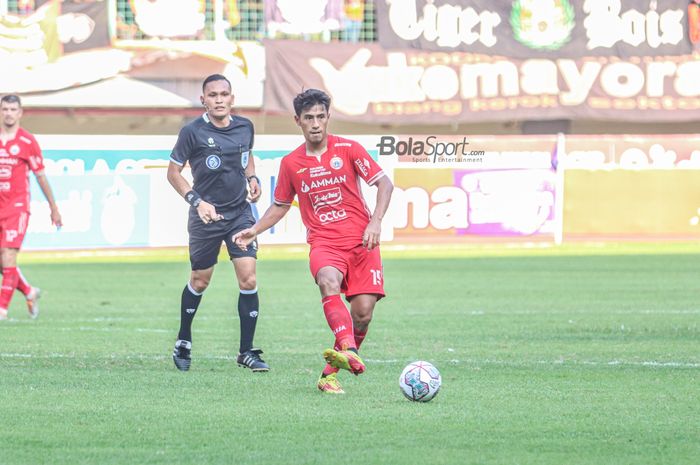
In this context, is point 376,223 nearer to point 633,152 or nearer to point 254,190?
point 254,190

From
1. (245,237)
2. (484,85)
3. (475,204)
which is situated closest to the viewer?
(245,237)

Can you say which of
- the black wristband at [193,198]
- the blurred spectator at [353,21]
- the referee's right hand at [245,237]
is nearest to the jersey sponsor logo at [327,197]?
the referee's right hand at [245,237]

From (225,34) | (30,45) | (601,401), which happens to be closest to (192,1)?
(225,34)

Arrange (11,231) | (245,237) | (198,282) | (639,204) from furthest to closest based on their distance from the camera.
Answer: (639,204), (11,231), (198,282), (245,237)

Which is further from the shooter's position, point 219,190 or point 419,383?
point 219,190

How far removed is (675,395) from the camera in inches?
342

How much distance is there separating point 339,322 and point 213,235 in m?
1.86

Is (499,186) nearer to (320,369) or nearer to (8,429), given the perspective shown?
(320,369)

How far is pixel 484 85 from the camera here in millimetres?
30484

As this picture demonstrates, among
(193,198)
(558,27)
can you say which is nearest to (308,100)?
(193,198)

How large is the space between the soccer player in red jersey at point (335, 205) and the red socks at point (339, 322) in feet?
0.07

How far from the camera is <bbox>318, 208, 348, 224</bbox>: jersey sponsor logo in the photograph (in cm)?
914

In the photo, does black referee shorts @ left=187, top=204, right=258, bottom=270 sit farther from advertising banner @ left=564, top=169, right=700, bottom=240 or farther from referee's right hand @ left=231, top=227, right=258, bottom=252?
advertising banner @ left=564, top=169, right=700, bottom=240

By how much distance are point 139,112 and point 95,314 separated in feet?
52.0
